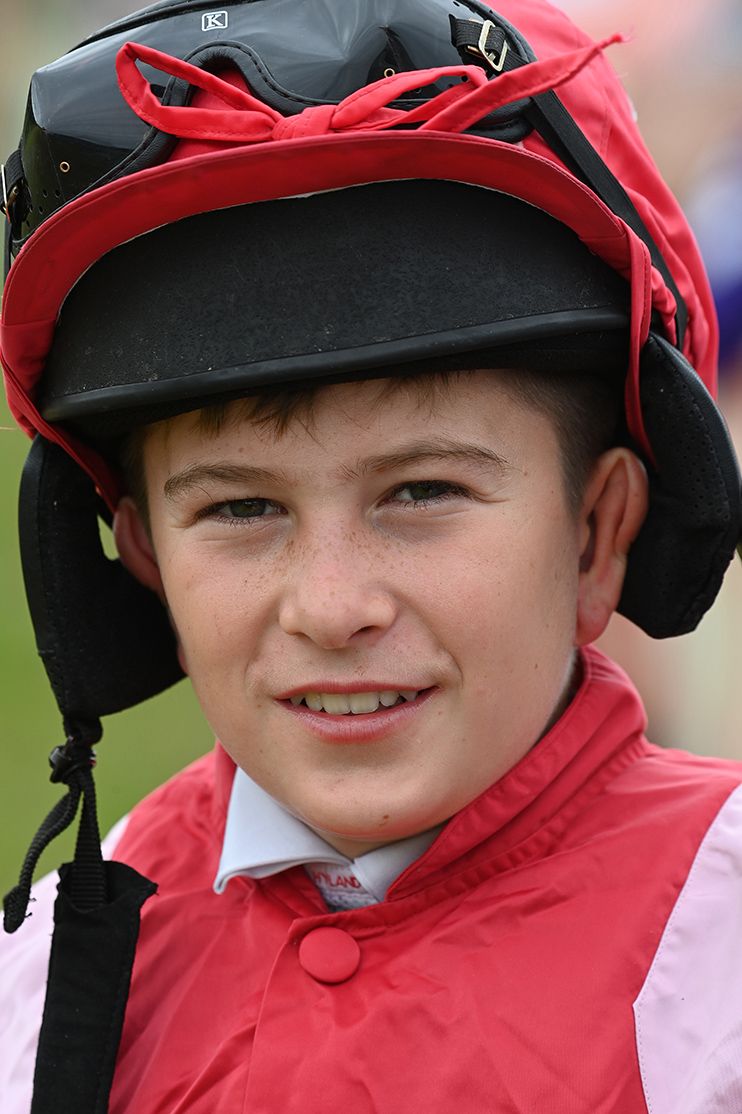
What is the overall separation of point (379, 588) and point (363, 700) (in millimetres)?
129

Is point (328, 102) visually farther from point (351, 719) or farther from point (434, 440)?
point (351, 719)

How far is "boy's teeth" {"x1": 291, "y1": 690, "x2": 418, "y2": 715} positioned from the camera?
1508mm

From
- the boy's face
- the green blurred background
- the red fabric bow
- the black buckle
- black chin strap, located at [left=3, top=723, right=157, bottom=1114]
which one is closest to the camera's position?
the red fabric bow

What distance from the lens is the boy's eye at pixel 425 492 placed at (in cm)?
149

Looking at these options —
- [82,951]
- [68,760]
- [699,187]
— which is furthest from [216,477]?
[699,187]

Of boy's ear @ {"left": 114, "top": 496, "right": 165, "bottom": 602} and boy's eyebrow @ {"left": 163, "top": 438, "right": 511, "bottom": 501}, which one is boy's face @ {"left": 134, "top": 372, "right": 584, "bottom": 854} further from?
boy's ear @ {"left": 114, "top": 496, "right": 165, "bottom": 602}

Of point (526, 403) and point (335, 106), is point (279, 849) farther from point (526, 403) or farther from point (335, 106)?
point (335, 106)

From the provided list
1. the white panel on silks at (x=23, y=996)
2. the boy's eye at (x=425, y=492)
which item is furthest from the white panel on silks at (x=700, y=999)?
the white panel on silks at (x=23, y=996)

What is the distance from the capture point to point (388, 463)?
4.79ft

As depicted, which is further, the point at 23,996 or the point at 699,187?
the point at 699,187

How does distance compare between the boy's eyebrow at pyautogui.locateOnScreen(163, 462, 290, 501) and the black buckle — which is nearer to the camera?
the boy's eyebrow at pyautogui.locateOnScreen(163, 462, 290, 501)

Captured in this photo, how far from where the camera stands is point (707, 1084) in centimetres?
138

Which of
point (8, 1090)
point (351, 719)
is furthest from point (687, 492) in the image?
point (8, 1090)

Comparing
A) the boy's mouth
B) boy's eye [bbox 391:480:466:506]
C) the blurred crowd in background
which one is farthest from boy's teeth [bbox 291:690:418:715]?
the blurred crowd in background
